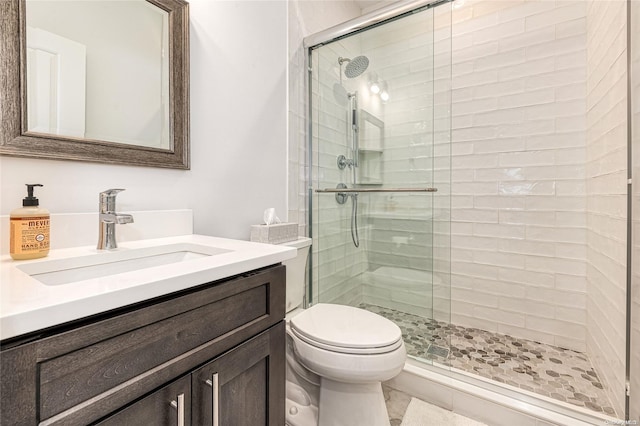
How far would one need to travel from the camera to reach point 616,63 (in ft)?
4.48

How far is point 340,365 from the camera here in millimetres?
1095

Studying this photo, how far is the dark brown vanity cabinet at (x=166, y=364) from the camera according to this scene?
1.38ft

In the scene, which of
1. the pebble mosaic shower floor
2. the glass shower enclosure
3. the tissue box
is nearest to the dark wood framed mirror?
the tissue box

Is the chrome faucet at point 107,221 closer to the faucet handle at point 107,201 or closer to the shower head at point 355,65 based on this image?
the faucet handle at point 107,201

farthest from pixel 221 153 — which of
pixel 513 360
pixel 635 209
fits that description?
pixel 513 360

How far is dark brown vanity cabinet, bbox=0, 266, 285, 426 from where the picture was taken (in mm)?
421

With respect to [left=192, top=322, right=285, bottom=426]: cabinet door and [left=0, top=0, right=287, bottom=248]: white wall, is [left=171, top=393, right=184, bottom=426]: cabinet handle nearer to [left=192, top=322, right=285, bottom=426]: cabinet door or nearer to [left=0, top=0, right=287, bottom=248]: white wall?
[left=192, top=322, right=285, bottom=426]: cabinet door

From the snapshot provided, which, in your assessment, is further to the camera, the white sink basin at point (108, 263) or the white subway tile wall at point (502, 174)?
the white subway tile wall at point (502, 174)

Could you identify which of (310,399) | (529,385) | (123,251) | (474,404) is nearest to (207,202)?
(123,251)

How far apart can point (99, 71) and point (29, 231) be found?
550mm

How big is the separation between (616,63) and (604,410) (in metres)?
1.51

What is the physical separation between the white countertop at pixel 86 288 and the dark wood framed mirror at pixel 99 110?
0.30 m

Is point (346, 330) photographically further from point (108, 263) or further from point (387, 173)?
point (387, 173)

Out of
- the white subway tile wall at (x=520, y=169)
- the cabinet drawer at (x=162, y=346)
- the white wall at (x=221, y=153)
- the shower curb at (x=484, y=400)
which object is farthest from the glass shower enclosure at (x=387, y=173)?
the cabinet drawer at (x=162, y=346)
